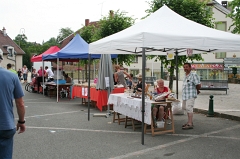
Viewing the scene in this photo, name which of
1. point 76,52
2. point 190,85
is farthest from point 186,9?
point 190,85

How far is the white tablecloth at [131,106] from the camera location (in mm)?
6720

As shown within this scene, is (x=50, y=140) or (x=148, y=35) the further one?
(x=50, y=140)

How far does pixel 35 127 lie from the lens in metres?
8.01

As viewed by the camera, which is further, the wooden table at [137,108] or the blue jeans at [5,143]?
the wooden table at [137,108]

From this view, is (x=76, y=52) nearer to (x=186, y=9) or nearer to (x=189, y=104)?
(x=189, y=104)

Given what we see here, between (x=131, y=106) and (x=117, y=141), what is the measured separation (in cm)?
127

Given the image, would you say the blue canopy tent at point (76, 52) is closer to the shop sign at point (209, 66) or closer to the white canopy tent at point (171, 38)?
Answer: the white canopy tent at point (171, 38)

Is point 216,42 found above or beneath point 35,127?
above

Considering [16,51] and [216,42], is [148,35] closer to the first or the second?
[216,42]

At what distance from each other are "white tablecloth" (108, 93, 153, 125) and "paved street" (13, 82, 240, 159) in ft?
1.50

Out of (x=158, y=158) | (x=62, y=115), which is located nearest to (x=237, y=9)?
(x=158, y=158)

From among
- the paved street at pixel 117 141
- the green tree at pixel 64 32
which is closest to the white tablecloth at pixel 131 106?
the paved street at pixel 117 141

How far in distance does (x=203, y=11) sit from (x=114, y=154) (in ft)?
45.5

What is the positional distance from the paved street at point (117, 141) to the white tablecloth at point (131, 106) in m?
0.46
